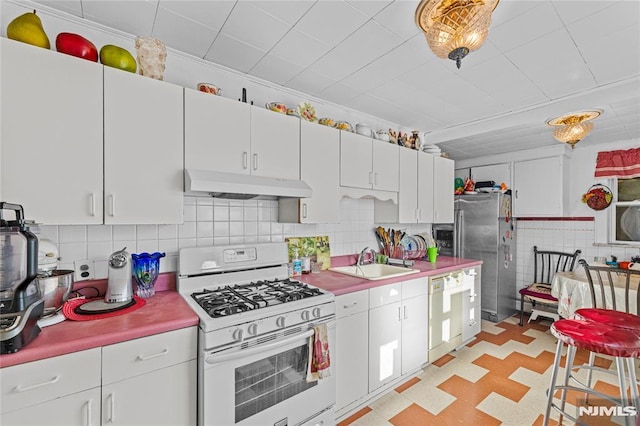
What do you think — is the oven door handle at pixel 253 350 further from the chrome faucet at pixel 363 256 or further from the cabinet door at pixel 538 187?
the cabinet door at pixel 538 187

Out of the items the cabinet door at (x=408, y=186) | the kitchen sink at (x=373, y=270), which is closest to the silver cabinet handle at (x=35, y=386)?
the kitchen sink at (x=373, y=270)

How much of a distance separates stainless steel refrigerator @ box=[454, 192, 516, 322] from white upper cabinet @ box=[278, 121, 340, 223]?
250cm

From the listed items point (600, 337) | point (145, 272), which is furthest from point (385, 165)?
point (145, 272)

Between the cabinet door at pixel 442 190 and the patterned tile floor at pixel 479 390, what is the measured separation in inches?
56.8

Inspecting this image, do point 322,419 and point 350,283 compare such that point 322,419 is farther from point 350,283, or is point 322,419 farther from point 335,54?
point 335,54

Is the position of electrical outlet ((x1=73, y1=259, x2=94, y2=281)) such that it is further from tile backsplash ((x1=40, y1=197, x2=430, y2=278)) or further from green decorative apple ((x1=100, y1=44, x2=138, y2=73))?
green decorative apple ((x1=100, y1=44, x2=138, y2=73))

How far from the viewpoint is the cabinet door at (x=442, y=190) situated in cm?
344

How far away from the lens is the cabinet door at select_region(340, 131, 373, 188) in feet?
8.31

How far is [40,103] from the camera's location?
4.46 feet

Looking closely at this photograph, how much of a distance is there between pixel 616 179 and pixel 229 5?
4.71 meters

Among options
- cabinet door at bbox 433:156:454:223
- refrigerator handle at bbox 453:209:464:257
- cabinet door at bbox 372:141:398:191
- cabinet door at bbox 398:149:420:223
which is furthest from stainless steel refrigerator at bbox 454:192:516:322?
cabinet door at bbox 372:141:398:191

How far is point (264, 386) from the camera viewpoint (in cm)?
160

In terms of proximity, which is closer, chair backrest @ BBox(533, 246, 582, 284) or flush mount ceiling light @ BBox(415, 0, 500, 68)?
flush mount ceiling light @ BBox(415, 0, 500, 68)

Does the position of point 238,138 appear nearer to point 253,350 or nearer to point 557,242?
point 253,350
